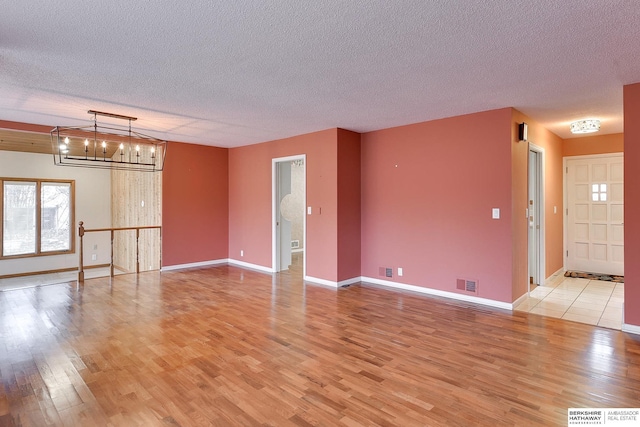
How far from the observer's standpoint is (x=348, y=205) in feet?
18.2

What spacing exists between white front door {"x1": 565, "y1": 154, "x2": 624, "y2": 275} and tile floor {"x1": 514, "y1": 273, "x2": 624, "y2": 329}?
73 cm

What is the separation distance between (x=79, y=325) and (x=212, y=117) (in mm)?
2860

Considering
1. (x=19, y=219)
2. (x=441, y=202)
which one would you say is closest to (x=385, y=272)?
(x=441, y=202)

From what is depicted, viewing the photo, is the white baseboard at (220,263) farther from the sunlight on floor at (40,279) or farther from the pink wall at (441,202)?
the pink wall at (441,202)

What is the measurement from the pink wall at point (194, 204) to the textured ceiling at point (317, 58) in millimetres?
2213

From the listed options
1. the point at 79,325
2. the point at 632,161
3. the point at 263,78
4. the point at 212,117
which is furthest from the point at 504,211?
the point at 79,325

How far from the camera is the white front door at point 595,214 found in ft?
19.2

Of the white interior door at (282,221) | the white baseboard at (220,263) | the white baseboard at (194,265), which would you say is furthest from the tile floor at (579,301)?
the white baseboard at (194,265)

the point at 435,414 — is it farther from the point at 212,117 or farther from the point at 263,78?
the point at 212,117

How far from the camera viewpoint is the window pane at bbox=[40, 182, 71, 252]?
7.60m

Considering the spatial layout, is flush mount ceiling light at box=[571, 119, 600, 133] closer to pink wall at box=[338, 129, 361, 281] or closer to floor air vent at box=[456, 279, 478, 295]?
floor air vent at box=[456, 279, 478, 295]

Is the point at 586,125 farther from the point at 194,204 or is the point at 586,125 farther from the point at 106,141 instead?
the point at 106,141

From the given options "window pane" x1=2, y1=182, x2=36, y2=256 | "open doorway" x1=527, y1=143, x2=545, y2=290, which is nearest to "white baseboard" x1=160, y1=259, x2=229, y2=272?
"window pane" x1=2, y1=182, x2=36, y2=256

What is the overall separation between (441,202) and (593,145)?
339 cm
